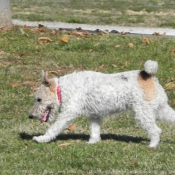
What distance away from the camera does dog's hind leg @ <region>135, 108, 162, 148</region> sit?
6.88 m

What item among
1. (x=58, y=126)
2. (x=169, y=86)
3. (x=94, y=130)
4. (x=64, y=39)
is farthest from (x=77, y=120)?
(x=64, y=39)

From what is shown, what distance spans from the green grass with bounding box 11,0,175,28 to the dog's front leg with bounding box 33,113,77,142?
443 inches

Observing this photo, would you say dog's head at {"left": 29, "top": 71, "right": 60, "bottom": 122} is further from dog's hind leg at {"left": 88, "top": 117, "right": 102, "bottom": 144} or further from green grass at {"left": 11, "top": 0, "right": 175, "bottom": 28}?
green grass at {"left": 11, "top": 0, "right": 175, "bottom": 28}

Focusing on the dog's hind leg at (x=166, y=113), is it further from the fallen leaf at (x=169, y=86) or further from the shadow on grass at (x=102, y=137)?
the fallen leaf at (x=169, y=86)

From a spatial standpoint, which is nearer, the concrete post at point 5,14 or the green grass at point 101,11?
the concrete post at point 5,14

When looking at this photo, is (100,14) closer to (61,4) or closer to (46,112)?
(61,4)

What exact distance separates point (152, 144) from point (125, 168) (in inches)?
33.6

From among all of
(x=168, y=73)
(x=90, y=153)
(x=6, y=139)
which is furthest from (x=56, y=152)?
(x=168, y=73)

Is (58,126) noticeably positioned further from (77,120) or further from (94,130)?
(77,120)

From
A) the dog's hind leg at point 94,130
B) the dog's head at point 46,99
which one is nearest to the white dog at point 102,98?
the dog's head at point 46,99

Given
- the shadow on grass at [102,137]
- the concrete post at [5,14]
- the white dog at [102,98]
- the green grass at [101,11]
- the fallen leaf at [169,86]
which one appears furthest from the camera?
the green grass at [101,11]

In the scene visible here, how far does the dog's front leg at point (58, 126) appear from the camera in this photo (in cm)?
697

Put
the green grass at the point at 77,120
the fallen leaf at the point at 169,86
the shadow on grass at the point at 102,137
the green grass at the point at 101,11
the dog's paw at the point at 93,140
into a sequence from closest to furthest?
the green grass at the point at 77,120 < the dog's paw at the point at 93,140 < the shadow on grass at the point at 102,137 < the fallen leaf at the point at 169,86 < the green grass at the point at 101,11

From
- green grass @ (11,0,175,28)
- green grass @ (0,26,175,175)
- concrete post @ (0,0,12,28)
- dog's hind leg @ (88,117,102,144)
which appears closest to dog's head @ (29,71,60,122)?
green grass @ (0,26,175,175)
